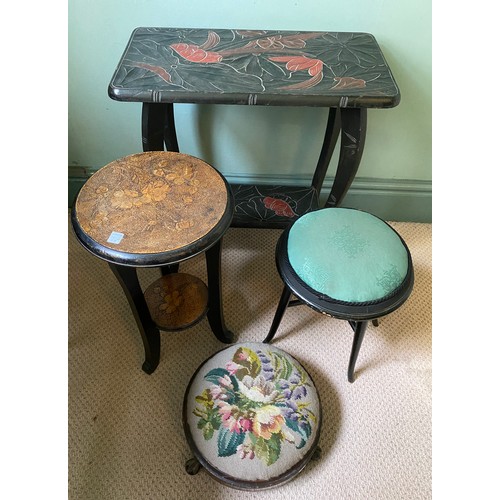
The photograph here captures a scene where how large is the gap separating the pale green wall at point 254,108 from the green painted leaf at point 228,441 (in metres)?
0.91

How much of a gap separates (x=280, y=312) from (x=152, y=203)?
473 millimetres

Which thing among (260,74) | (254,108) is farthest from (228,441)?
(254,108)

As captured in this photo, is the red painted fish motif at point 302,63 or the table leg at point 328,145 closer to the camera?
the red painted fish motif at point 302,63

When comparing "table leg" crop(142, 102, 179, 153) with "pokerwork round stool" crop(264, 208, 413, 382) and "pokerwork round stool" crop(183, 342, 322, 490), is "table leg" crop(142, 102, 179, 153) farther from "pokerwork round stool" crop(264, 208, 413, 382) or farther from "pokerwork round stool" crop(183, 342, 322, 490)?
"pokerwork round stool" crop(183, 342, 322, 490)

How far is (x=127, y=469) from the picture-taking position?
3.11 feet

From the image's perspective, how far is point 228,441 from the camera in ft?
2.92

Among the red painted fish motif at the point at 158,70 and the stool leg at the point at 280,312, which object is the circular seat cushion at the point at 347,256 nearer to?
the stool leg at the point at 280,312

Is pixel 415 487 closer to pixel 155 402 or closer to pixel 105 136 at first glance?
pixel 155 402

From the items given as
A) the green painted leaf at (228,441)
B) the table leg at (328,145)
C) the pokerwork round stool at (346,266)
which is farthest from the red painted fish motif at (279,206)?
the green painted leaf at (228,441)

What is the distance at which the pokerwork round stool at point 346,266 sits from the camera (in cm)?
85

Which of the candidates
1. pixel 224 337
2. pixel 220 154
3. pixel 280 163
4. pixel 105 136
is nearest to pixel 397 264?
pixel 224 337

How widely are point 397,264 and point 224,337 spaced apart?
21.4 inches

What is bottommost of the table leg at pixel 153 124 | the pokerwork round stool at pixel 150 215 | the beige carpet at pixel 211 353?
the beige carpet at pixel 211 353

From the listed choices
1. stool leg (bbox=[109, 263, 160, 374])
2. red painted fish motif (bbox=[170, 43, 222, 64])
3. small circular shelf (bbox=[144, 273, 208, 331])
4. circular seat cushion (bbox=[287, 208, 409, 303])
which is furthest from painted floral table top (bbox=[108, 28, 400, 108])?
small circular shelf (bbox=[144, 273, 208, 331])
